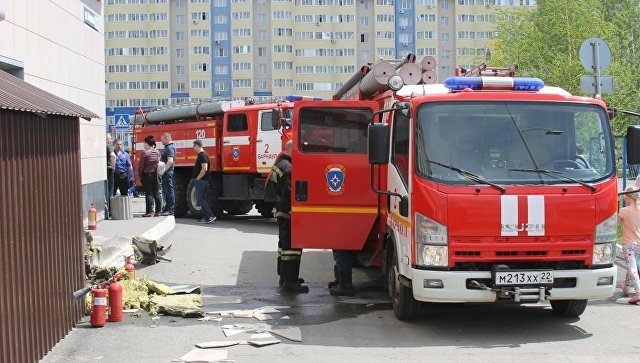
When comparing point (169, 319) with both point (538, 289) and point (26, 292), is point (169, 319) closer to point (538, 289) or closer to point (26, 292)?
point (26, 292)

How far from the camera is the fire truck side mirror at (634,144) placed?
7.48 metres

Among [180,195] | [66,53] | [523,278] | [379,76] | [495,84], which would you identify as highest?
[66,53]

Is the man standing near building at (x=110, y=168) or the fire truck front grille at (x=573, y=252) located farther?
the man standing near building at (x=110, y=168)

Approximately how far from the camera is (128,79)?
92.6 metres

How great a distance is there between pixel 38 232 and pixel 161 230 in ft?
28.5

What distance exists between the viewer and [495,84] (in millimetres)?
7809

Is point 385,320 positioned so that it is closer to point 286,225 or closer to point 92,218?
point 286,225

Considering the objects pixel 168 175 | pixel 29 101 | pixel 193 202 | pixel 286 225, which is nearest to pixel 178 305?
pixel 286 225

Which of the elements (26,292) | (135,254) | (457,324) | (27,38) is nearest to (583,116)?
(457,324)

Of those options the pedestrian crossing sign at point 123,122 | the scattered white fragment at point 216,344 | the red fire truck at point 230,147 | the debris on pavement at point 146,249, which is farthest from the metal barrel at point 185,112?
the scattered white fragment at point 216,344

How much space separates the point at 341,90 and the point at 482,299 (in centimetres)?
578

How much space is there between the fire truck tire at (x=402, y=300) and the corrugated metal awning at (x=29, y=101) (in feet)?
11.6

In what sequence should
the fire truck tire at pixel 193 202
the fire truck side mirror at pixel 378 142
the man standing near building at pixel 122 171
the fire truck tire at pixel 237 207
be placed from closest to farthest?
the fire truck side mirror at pixel 378 142 < the fire truck tire at pixel 237 207 < the fire truck tire at pixel 193 202 < the man standing near building at pixel 122 171

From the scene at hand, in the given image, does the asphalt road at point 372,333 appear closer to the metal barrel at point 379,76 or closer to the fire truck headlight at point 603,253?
the fire truck headlight at point 603,253
